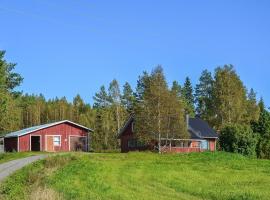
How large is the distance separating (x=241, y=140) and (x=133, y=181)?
4000 centimetres

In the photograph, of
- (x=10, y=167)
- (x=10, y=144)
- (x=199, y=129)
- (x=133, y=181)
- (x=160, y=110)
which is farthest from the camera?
(x=199, y=129)

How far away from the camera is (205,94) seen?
9319cm

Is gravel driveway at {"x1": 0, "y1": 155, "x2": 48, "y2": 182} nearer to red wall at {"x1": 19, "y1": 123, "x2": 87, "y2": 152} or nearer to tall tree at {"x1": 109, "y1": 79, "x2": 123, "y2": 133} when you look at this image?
red wall at {"x1": 19, "y1": 123, "x2": 87, "y2": 152}

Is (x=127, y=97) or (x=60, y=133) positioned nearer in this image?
(x=60, y=133)

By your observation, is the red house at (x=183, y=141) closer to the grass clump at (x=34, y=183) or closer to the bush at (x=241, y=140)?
the bush at (x=241, y=140)

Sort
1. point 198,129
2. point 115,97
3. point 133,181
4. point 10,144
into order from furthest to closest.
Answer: point 115,97, point 198,129, point 10,144, point 133,181

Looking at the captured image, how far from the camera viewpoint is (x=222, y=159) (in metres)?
40.7

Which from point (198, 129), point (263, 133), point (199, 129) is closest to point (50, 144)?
point (198, 129)

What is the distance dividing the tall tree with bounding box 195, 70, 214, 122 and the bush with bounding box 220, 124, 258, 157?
2158cm

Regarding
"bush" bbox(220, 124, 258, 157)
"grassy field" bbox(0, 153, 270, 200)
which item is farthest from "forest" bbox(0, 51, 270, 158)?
"grassy field" bbox(0, 153, 270, 200)

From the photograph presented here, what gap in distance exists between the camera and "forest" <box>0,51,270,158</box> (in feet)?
178

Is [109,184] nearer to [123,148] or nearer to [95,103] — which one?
[123,148]

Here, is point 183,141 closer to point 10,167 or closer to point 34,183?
point 10,167

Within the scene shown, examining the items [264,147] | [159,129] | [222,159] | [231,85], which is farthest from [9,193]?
[231,85]
